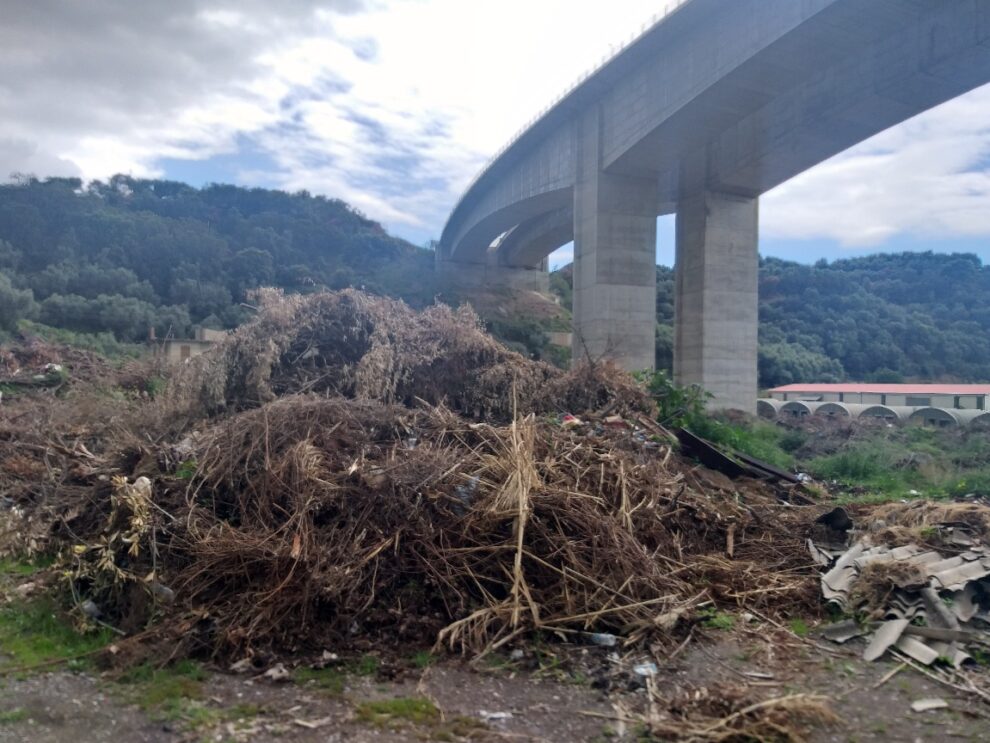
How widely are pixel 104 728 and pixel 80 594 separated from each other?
1.87 metres

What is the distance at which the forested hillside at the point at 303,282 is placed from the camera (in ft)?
120

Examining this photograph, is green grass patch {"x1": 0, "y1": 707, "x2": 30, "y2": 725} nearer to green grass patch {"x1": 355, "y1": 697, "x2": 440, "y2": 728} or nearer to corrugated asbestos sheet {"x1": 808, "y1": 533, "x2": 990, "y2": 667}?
green grass patch {"x1": 355, "y1": 697, "x2": 440, "y2": 728}

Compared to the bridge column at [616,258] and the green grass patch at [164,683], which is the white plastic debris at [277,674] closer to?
the green grass patch at [164,683]

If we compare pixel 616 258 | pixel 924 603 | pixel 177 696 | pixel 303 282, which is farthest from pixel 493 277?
pixel 177 696

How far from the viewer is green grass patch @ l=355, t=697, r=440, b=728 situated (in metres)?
3.73

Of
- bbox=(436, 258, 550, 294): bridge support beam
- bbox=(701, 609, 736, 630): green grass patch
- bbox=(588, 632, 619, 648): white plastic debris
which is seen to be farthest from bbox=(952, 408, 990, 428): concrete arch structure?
bbox=(436, 258, 550, 294): bridge support beam

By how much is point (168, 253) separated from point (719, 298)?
3692 cm

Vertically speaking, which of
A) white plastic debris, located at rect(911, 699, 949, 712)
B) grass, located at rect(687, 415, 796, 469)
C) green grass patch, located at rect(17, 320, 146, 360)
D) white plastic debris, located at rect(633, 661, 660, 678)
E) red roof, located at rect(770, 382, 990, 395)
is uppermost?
green grass patch, located at rect(17, 320, 146, 360)

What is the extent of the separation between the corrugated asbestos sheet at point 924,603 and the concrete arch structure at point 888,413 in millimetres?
16540

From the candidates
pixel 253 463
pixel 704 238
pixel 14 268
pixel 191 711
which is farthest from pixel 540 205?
pixel 14 268

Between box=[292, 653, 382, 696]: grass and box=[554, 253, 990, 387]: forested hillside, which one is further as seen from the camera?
box=[554, 253, 990, 387]: forested hillside

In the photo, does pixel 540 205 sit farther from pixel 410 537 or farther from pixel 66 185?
pixel 66 185

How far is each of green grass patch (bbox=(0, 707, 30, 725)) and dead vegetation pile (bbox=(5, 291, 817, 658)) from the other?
0.81m

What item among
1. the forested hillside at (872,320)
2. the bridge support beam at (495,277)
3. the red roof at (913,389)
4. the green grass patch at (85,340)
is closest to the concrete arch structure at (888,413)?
the red roof at (913,389)
